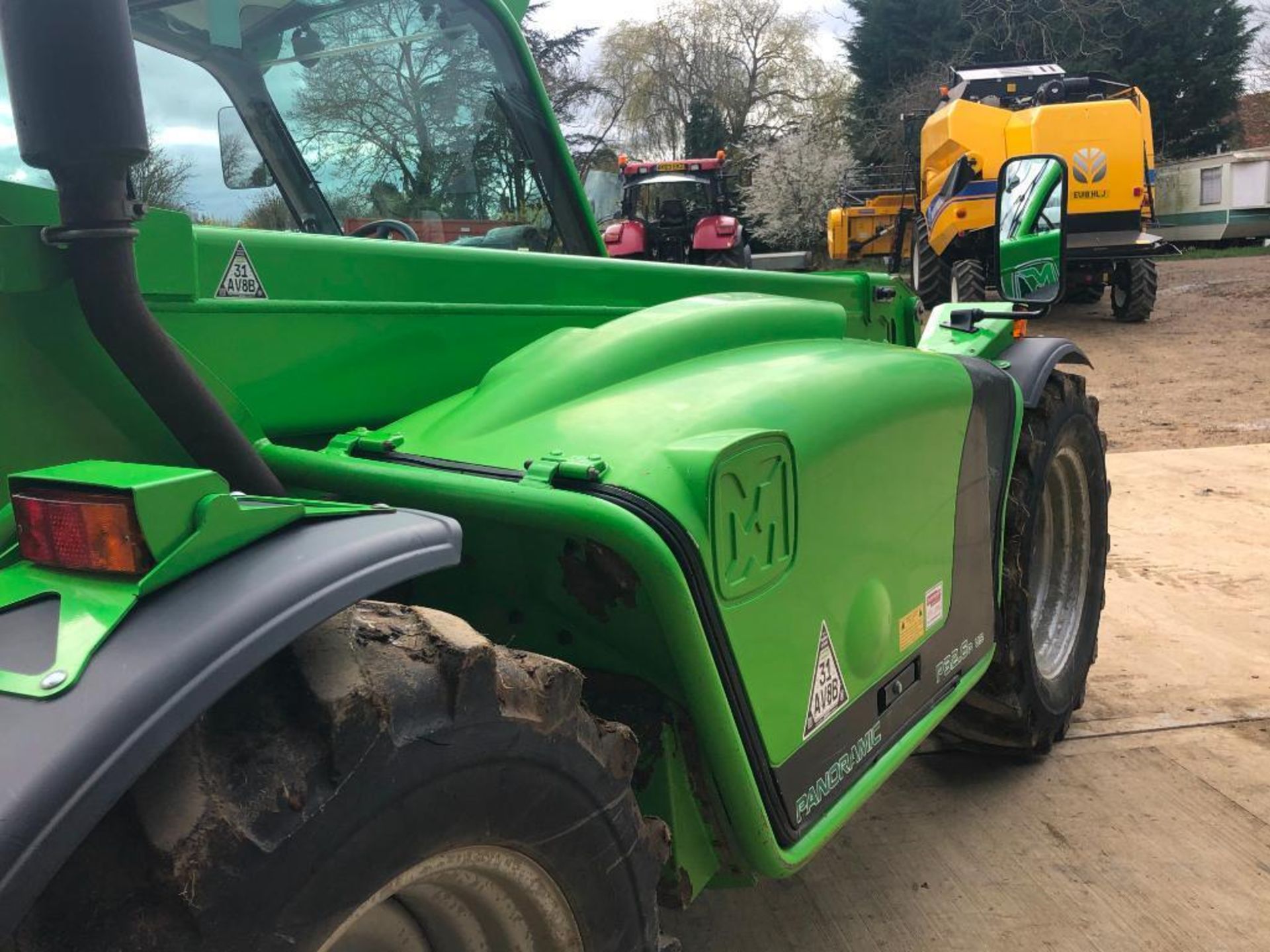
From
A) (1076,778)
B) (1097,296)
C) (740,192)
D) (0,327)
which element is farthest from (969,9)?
(0,327)

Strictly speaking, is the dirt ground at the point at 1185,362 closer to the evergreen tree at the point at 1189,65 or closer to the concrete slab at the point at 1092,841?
the concrete slab at the point at 1092,841

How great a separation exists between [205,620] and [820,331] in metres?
1.80

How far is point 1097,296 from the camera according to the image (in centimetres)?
1562

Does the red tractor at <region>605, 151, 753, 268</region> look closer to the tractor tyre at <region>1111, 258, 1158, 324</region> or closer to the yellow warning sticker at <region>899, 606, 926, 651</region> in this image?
the tractor tyre at <region>1111, 258, 1158, 324</region>

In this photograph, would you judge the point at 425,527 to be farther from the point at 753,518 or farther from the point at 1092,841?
the point at 1092,841

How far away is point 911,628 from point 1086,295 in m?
14.9

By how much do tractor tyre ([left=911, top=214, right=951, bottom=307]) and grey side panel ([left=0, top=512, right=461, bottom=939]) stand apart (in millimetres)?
13018

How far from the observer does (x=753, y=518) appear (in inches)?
69.6

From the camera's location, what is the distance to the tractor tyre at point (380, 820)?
102 centimetres

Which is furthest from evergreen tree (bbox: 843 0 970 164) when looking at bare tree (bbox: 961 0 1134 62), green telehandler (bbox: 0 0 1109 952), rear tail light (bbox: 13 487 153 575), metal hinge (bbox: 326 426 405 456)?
rear tail light (bbox: 13 487 153 575)

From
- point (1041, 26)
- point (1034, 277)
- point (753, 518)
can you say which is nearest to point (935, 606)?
point (753, 518)

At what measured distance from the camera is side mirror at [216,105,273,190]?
220 cm

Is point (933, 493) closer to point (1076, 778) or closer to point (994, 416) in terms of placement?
point (994, 416)

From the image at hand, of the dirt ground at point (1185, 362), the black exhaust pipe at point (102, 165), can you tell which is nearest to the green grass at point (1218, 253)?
the dirt ground at point (1185, 362)
